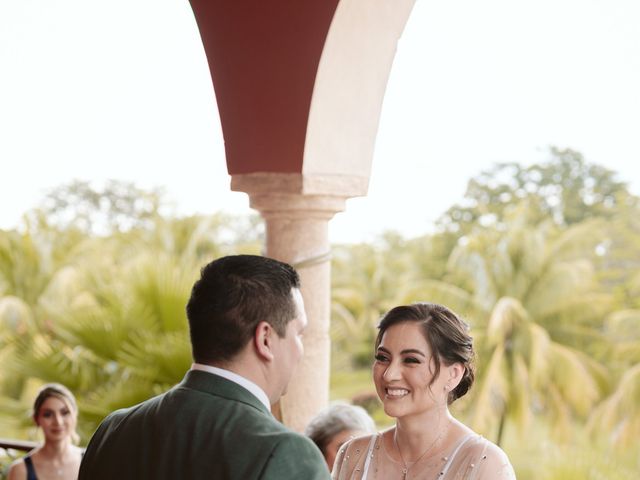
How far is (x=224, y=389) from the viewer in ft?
5.49

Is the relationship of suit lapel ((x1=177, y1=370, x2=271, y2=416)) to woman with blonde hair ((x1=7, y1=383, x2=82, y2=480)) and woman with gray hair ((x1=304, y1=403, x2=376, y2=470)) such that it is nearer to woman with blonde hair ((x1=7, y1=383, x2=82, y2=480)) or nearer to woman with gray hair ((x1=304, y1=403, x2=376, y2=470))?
woman with gray hair ((x1=304, y1=403, x2=376, y2=470))

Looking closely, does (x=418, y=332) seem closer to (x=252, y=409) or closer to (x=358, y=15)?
(x=252, y=409)

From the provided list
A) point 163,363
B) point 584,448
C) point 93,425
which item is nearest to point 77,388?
point 93,425

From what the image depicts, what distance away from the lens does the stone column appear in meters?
4.32

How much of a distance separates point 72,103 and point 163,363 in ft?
115

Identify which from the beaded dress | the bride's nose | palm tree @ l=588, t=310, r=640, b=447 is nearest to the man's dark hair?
the bride's nose

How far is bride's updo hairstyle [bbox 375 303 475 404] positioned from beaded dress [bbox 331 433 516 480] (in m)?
0.16

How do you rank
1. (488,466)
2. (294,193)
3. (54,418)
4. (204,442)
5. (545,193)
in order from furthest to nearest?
1. (545,193)
2. (54,418)
3. (294,193)
4. (488,466)
5. (204,442)

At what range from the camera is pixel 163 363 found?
10742 mm

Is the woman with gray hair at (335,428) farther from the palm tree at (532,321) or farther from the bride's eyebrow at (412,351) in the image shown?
the palm tree at (532,321)

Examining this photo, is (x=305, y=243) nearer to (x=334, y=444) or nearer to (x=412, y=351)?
(x=334, y=444)

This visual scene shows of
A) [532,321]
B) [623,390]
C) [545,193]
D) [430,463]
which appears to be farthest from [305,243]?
[545,193]

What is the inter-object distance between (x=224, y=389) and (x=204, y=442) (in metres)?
0.10

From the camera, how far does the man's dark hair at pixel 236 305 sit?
1.67 meters
